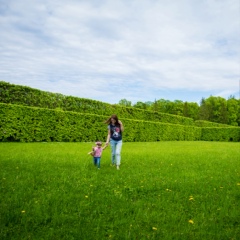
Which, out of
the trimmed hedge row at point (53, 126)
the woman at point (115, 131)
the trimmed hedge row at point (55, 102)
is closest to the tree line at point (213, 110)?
the trimmed hedge row at point (55, 102)

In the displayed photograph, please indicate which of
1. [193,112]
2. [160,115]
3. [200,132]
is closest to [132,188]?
[160,115]

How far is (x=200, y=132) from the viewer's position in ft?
161

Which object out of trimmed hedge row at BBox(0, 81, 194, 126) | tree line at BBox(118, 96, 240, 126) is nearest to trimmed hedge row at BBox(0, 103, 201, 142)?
trimmed hedge row at BBox(0, 81, 194, 126)

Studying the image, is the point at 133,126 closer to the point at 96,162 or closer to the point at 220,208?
the point at 96,162

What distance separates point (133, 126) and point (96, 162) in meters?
21.6

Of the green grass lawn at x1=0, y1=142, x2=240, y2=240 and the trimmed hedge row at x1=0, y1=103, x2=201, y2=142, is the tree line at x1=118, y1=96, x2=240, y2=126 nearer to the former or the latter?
the trimmed hedge row at x1=0, y1=103, x2=201, y2=142

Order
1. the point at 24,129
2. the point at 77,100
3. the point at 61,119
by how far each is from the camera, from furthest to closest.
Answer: the point at 77,100 < the point at 61,119 < the point at 24,129

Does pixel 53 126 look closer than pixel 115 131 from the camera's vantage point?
No

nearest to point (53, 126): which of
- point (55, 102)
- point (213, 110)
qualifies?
point (55, 102)

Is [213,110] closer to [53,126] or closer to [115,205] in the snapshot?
[53,126]

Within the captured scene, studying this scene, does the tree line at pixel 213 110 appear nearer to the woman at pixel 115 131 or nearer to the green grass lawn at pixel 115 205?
the woman at pixel 115 131

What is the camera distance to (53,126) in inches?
894

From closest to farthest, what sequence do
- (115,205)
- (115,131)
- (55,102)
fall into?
(115,205), (115,131), (55,102)

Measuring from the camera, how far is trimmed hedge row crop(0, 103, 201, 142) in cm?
1966
